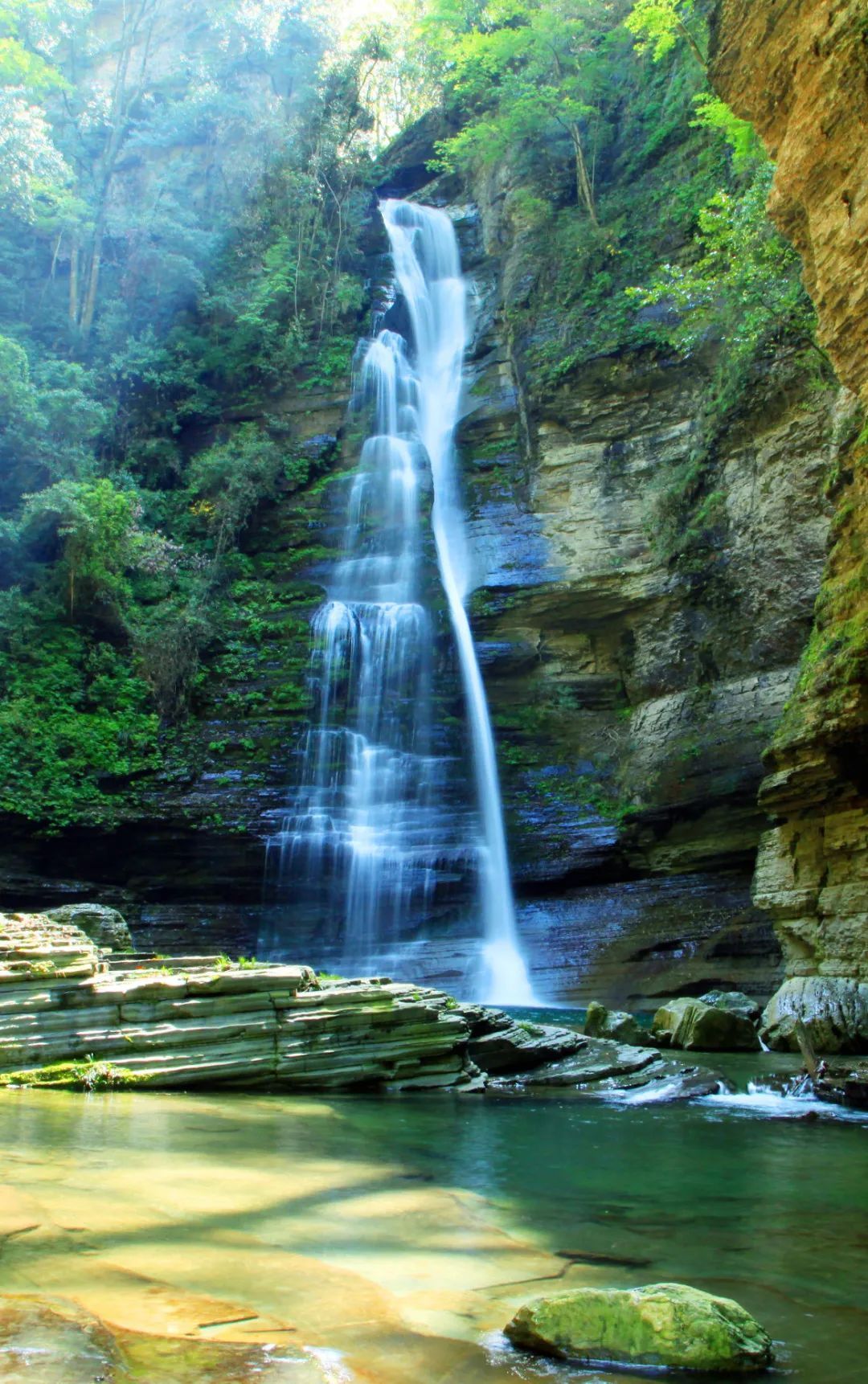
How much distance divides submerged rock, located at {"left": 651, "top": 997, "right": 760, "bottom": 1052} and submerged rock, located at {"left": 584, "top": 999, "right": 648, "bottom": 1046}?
428 millimetres

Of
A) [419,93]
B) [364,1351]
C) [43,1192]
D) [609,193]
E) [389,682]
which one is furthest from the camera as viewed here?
[419,93]

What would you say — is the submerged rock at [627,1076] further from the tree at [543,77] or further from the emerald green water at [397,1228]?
the tree at [543,77]

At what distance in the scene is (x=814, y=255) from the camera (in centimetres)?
970

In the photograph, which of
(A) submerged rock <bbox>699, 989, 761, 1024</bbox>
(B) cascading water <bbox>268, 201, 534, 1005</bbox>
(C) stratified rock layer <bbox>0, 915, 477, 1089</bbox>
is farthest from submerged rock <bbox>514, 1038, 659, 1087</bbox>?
(B) cascading water <bbox>268, 201, 534, 1005</bbox>

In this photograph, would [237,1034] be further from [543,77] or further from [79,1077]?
[543,77]

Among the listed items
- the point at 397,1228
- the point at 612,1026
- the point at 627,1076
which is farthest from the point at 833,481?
the point at 397,1228

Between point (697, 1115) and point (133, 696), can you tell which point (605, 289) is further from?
point (697, 1115)

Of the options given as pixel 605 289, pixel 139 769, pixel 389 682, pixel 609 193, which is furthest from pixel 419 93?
pixel 139 769

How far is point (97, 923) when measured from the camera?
14719 mm

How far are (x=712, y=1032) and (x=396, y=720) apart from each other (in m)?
11.4

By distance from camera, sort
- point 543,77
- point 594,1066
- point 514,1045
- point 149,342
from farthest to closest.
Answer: point 149,342 → point 543,77 → point 514,1045 → point 594,1066

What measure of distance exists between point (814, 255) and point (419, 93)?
3811 centimetres

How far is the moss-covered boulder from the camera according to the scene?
280 cm

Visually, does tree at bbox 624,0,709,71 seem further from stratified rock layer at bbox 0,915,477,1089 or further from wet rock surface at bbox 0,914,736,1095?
stratified rock layer at bbox 0,915,477,1089
